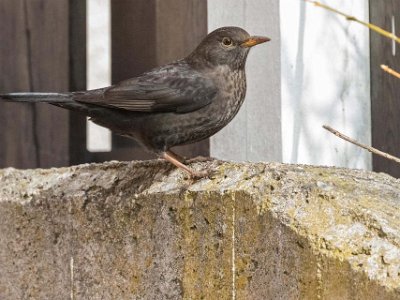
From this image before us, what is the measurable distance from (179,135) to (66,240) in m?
0.56

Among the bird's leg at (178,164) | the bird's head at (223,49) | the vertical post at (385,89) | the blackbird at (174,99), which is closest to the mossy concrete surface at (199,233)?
the bird's leg at (178,164)

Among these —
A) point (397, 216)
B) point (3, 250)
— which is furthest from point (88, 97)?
point (397, 216)

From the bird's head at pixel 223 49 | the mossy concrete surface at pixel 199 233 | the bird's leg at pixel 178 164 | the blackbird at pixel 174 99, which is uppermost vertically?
the bird's head at pixel 223 49

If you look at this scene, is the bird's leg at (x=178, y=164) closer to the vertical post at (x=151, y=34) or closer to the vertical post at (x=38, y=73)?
the vertical post at (x=151, y=34)

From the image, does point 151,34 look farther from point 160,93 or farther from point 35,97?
point 35,97

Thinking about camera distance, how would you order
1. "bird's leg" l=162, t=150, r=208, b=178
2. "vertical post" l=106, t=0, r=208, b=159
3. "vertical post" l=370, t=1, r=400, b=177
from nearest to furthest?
"bird's leg" l=162, t=150, r=208, b=178 → "vertical post" l=106, t=0, r=208, b=159 → "vertical post" l=370, t=1, r=400, b=177

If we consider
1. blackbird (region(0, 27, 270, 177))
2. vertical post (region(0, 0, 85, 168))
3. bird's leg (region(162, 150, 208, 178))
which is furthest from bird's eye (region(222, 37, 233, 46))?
vertical post (region(0, 0, 85, 168))

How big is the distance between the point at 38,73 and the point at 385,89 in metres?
1.45

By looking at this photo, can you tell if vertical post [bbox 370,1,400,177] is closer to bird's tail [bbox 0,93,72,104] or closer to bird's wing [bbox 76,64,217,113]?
bird's wing [bbox 76,64,217,113]

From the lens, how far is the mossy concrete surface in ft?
9.43

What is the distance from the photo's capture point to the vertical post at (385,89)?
14.3 feet

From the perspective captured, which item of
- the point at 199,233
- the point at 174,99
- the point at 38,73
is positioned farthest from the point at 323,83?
the point at 38,73

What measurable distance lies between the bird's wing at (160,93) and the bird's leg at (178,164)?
0.62 ft

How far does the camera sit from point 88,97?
13.3 ft
